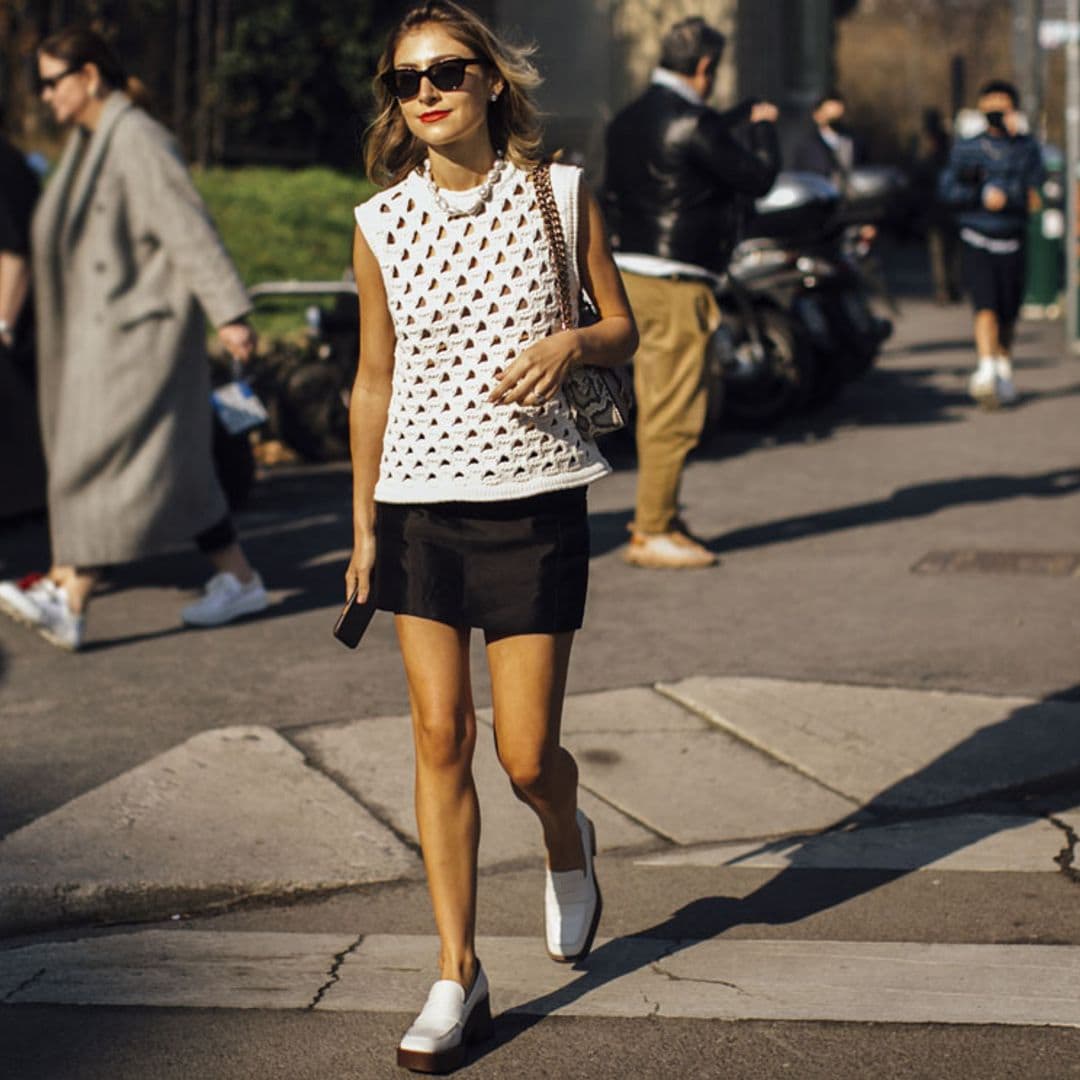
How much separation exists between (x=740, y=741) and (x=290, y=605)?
8.47ft

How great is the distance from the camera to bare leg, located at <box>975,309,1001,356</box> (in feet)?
47.1

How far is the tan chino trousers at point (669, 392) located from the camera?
9.05 meters

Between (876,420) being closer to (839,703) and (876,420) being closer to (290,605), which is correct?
(290,605)

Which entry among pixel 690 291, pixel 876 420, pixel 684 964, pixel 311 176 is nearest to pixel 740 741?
pixel 684 964

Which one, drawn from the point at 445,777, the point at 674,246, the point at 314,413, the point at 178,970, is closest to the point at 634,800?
the point at 178,970

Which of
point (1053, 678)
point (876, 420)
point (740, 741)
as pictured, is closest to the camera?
point (740, 741)

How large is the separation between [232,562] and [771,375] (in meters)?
5.90

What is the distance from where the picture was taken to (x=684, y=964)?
470 cm

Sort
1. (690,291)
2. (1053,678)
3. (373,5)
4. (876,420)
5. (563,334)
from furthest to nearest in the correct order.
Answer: (373,5) → (876,420) → (690,291) → (1053,678) → (563,334)

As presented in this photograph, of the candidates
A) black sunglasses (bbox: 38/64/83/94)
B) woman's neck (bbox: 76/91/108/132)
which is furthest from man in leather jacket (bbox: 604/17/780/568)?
black sunglasses (bbox: 38/64/83/94)

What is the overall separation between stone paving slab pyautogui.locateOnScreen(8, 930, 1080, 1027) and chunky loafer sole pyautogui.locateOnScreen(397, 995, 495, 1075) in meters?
0.25

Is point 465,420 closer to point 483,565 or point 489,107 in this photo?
point 483,565

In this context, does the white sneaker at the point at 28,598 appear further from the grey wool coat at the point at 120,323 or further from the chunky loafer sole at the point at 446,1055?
the chunky loafer sole at the point at 446,1055

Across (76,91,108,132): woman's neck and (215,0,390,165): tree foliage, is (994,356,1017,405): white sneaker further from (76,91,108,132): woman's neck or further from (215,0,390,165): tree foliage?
(215,0,390,165): tree foliage
